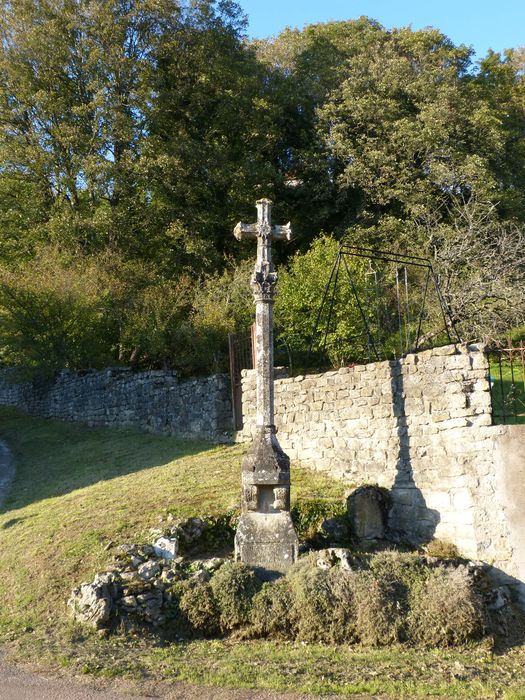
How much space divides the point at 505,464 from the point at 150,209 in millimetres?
18883

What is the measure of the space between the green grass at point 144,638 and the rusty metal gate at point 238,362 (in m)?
1.11

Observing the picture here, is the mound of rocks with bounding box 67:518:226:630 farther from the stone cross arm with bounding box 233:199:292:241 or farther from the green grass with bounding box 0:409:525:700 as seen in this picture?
the stone cross arm with bounding box 233:199:292:241

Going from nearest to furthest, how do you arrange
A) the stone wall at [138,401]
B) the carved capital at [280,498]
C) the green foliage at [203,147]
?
the carved capital at [280,498]
the stone wall at [138,401]
the green foliage at [203,147]

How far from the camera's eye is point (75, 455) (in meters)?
16.4

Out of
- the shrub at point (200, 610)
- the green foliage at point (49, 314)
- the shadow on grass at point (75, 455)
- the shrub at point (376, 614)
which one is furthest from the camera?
the green foliage at point (49, 314)

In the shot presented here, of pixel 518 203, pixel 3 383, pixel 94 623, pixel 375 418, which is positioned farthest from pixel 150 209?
pixel 94 623

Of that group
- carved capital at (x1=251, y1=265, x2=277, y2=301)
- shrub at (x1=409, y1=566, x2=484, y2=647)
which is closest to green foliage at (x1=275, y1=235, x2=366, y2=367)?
carved capital at (x1=251, y1=265, x2=277, y2=301)

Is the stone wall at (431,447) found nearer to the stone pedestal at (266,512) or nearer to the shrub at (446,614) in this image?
the shrub at (446,614)

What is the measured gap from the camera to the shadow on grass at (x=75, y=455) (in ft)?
44.1

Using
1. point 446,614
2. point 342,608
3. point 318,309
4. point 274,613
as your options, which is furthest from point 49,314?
point 446,614

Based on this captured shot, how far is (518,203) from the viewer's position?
76.5 feet

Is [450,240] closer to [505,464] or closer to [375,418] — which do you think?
[375,418]

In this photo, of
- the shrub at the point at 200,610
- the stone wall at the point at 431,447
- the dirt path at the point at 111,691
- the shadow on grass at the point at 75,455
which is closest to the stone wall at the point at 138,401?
the shadow on grass at the point at 75,455

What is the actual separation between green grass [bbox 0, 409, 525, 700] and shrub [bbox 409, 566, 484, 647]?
201 millimetres
